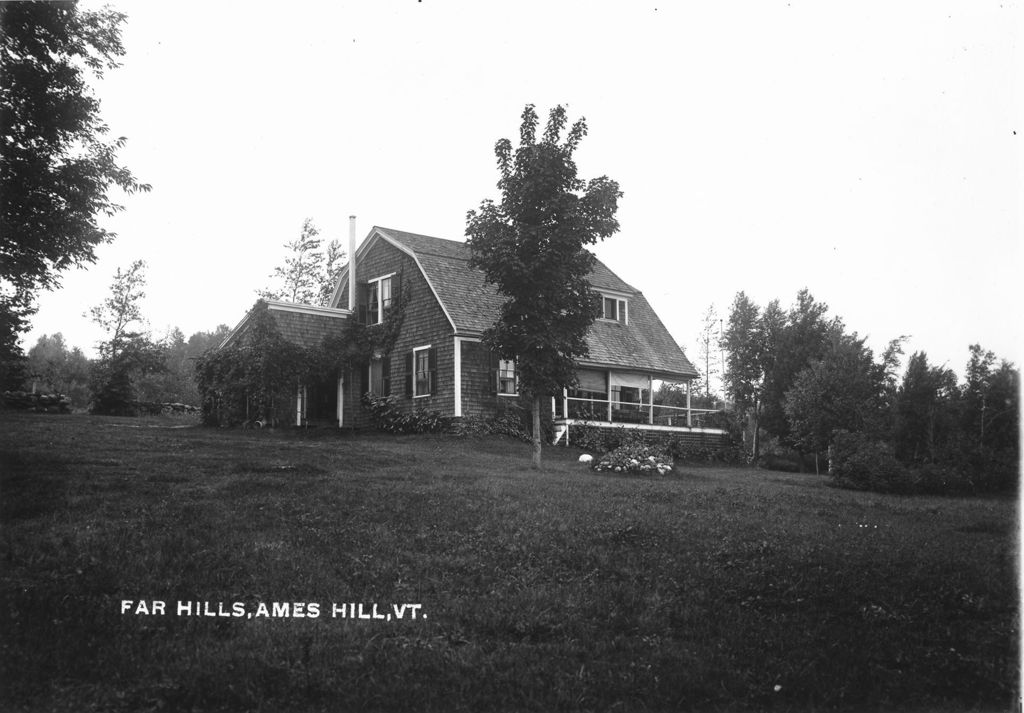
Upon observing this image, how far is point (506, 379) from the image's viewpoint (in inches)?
1110

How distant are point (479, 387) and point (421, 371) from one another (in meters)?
2.46

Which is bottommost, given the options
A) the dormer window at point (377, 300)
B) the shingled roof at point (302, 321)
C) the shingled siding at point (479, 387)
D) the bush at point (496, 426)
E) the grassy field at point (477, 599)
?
the grassy field at point (477, 599)

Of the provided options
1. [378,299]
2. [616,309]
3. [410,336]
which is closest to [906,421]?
[616,309]

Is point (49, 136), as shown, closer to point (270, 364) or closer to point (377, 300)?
point (270, 364)

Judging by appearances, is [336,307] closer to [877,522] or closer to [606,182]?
[606,182]

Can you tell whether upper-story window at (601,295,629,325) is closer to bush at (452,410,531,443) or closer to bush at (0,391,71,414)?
bush at (452,410,531,443)

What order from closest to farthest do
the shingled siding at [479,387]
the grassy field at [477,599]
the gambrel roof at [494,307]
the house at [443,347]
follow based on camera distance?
the grassy field at [477,599] → the shingled siding at [479,387] → the house at [443,347] → the gambrel roof at [494,307]

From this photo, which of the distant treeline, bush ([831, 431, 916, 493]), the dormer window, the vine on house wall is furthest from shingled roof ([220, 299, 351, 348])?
bush ([831, 431, 916, 493])

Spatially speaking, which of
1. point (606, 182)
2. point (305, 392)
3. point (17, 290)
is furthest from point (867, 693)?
point (305, 392)

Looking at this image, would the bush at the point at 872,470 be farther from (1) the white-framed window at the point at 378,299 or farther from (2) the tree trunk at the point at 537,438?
(1) the white-framed window at the point at 378,299

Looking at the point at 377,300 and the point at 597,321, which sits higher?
the point at 377,300

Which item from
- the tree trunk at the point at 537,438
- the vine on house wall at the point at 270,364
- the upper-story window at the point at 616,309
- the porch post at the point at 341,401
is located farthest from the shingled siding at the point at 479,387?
the upper-story window at the point at 616,309

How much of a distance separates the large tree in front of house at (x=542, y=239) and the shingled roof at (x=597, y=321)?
7286mm

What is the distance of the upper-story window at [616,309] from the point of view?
33.8 metres
